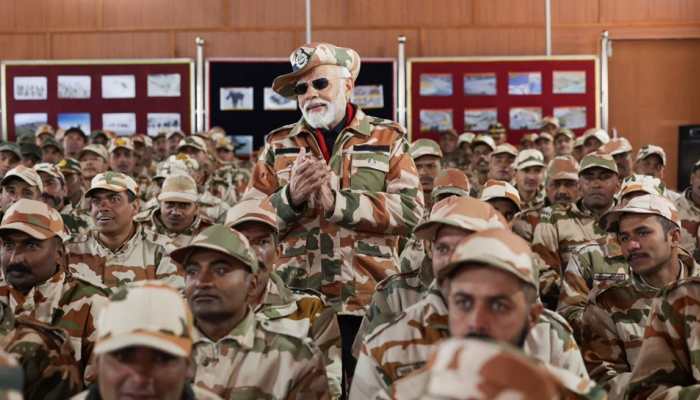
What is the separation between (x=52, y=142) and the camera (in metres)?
11.4

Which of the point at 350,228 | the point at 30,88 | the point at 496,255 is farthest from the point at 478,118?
the point at 496,255

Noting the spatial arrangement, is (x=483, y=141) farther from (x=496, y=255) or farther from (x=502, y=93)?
(x=496, y=255)

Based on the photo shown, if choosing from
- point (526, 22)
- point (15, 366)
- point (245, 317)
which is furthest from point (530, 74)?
point (15, 366)

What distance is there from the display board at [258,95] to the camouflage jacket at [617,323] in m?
10.4

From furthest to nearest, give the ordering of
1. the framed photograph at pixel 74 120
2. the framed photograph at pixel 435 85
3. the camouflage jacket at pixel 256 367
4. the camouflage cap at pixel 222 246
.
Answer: the framed photograph at pixel 74 120
the framed photograph at pixel 435 85
the camouflage cap at pixel 222 246
the camouflage jacket at pixel 256 367

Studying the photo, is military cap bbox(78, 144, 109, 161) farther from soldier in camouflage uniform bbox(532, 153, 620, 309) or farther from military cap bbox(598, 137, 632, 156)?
soldier in camouflage uniform bbox(532, 153, 620, 309)

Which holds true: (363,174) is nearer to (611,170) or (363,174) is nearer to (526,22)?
(611,170)

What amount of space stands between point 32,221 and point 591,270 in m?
2.72

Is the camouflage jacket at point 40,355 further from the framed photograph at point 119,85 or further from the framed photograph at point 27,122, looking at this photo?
the framed photograph at point 27,122

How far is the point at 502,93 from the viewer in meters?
14.9

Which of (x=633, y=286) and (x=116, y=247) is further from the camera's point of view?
(x=116, y=247)

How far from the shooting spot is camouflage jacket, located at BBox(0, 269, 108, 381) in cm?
407

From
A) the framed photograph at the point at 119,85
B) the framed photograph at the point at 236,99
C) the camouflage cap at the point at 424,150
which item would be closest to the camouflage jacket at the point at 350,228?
the camouflage cap at the point at 424,150

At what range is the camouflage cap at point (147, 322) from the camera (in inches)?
99.2
